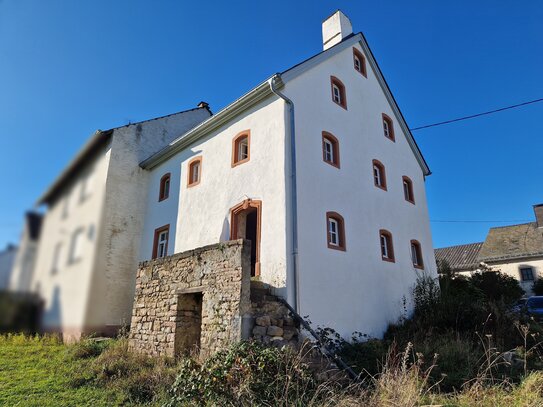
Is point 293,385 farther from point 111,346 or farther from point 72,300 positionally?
point 111,346

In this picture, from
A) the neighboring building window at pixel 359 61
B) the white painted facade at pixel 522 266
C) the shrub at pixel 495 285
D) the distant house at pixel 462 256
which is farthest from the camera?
the distant house at pixel 462 256

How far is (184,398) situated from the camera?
6270 mm

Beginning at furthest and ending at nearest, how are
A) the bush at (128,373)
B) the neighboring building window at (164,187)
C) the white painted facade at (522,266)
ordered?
the white painted facade at (522,266), the neighboring building window at (164,187), the bush at (128,373)

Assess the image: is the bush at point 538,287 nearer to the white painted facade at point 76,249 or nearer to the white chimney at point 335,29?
the white chimney at point 335,29

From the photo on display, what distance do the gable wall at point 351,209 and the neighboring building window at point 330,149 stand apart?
0.24 meters

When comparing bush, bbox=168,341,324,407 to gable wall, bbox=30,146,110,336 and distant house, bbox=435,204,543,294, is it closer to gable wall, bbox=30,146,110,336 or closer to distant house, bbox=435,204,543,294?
gable wall, bbox=30,146,110,336

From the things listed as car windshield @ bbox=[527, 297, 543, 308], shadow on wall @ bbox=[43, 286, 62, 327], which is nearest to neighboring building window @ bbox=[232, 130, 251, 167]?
shadow on wall @ bbox=[43, 286, 62, 327]

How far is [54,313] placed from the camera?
4.91 ft

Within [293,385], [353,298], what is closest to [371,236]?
[353,298]

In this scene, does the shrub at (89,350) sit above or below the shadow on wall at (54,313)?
below

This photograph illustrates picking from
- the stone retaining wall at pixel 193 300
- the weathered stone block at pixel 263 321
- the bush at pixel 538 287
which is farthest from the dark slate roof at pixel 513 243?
the stone retaining wall at pixel 193 300

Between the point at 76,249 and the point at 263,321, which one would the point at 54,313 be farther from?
the point at 263,321

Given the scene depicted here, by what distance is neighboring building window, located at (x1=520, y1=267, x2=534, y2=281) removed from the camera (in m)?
28.1

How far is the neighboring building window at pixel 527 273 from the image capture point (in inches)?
1108
